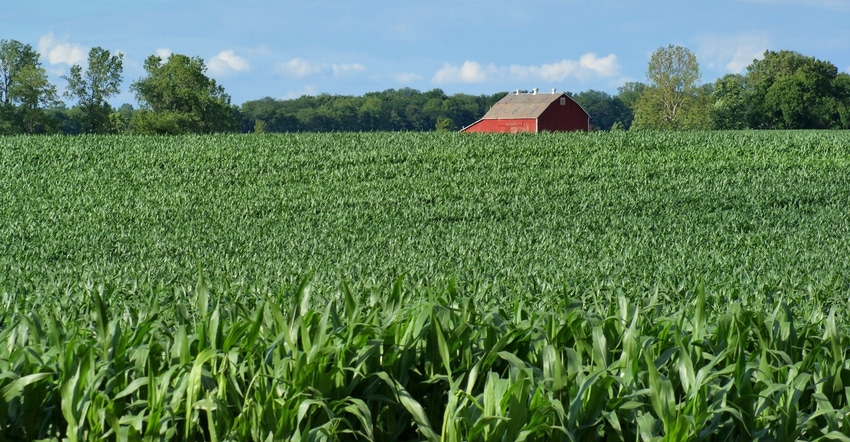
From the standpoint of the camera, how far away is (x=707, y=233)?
1476 cm

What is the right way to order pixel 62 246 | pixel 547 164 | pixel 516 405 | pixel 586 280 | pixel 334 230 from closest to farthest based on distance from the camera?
pixel 516 405 < pixel 586 280 < pixel 62 246 < pixel 334 230 < pixel 547 164

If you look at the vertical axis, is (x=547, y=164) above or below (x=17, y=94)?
below

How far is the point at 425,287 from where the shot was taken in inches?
279

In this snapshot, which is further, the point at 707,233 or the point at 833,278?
the point at 707,233

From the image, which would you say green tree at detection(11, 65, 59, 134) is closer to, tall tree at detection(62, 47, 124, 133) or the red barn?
tall tree at detection(62, 47, 124, 133)

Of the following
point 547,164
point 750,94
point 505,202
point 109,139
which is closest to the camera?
point 505,202

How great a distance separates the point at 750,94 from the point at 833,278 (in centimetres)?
8093

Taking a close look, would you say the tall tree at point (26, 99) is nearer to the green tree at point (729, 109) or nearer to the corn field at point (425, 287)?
the corn field at point (425, 287)

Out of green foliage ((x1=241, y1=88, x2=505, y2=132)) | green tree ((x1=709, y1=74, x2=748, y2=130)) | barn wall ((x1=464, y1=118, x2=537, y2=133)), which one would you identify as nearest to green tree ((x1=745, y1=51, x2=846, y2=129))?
green tree ((x1=709, y1=74, x2=748, y2=130))

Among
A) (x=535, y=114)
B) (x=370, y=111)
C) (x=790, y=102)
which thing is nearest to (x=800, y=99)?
(x=790, y=102)

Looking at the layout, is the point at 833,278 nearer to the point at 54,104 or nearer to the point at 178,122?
the point at 178,122

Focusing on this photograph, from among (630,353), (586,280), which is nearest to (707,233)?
(586,280)

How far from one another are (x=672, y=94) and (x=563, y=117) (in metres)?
9.48

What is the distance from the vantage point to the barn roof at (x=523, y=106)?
233 ft
